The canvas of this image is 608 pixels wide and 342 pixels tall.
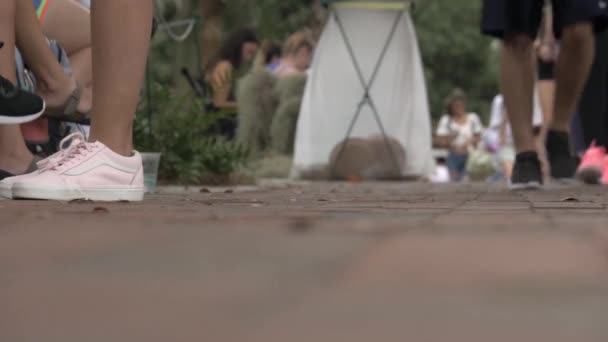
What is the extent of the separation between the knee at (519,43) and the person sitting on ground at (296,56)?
18.2 ft

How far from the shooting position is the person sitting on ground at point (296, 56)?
10.6 metres

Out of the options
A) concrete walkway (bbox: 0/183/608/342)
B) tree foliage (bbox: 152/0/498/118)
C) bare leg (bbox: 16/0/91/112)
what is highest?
tree foliage (bbox: 152/0/498/118)

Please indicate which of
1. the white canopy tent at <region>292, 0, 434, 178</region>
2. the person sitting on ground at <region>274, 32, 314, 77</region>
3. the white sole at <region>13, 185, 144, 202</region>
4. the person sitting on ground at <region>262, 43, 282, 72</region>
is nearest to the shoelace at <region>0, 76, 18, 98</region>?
the white sole at <region>13, 185, 144, 202</region>

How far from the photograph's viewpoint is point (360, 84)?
921 cm

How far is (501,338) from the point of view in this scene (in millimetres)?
1040

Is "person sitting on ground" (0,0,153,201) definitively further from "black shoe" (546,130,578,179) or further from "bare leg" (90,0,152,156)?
"black shoe" (546,130,578,179)

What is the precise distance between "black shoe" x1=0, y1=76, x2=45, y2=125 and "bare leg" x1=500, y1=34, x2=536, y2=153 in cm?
241

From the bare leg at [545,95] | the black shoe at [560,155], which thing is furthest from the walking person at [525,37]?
the bare leg at [545,95]

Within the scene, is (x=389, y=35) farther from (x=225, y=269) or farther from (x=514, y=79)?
(x=225, y=269)

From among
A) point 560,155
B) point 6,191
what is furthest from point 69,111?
point 560,155

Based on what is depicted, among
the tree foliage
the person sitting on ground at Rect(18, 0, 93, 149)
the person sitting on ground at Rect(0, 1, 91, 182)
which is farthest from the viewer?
the tree foliage

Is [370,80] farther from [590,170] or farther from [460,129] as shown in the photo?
[460,129]

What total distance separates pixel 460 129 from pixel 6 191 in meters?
13.2

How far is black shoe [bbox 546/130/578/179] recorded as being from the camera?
5641mm
